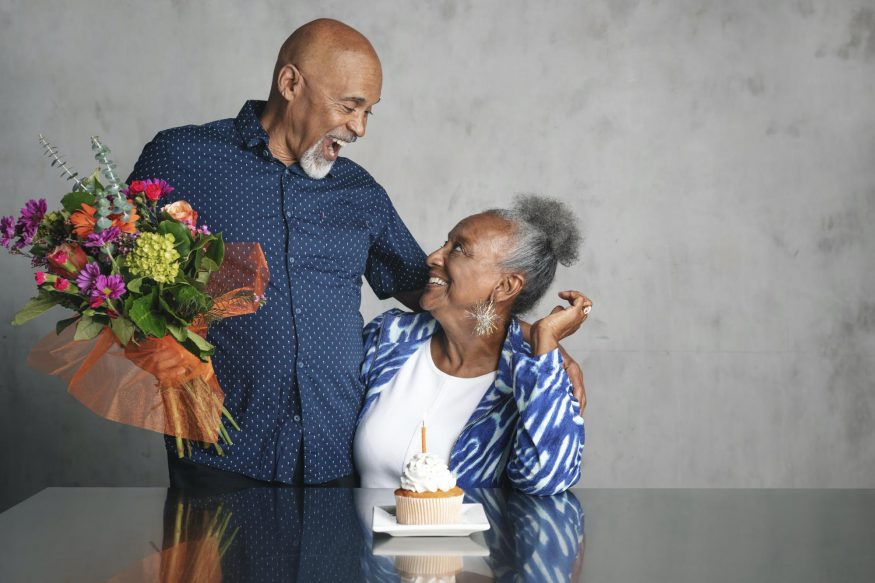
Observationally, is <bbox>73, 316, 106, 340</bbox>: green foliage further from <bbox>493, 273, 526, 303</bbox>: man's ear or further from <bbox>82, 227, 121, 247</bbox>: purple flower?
<bbox>493, 273, 526, 303</bbox>: man's ear

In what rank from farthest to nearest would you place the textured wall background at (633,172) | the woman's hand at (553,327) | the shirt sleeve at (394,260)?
the textured wall background at (633,172)
the shirt sleeve at (394,260)
the woman's hand at (553,327)

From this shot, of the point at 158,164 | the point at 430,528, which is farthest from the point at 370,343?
the point at 430,528

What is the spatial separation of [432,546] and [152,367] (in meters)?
0.71

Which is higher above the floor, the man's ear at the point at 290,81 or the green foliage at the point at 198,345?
the man's ear at the point at 290,81

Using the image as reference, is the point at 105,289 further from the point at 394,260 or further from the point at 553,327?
the point at 394,260

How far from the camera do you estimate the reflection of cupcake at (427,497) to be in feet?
5.93

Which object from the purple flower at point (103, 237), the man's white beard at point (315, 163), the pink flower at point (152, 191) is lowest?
the purple flower at point (103, 237)

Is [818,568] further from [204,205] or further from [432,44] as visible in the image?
[432,44]

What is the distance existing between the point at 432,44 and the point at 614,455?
6.64ft

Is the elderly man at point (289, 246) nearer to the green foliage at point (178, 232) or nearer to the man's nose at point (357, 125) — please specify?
the man's nose at point (357, 125)

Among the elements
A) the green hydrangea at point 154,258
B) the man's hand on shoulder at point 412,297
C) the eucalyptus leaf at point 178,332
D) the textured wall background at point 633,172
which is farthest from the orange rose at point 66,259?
the textured wall background at point 633,172

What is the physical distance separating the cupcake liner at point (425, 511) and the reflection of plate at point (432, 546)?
0.12 ft

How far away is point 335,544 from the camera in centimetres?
172

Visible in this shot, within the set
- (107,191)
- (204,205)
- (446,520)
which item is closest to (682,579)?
(446,520)
